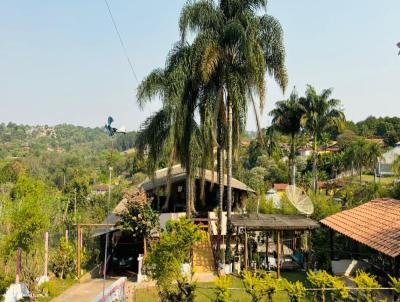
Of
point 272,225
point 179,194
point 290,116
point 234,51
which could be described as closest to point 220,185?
point 272,225

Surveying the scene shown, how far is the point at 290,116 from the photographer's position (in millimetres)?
40312

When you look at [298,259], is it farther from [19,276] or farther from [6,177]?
[6,177]

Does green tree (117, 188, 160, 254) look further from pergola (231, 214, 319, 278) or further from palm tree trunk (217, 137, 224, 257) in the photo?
pergola (231, 214, 319, 278)

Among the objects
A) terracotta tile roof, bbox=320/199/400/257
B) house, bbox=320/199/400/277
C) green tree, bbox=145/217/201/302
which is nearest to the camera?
green tree, bbox=145/217/201/302

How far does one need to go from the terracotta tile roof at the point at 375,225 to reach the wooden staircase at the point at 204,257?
5477mm

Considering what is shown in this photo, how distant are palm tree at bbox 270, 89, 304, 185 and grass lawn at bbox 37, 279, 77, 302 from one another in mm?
25194

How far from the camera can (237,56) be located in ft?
70.5

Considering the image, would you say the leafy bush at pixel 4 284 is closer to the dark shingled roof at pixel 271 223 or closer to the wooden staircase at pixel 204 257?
the wooden staircase at pixel 204 257

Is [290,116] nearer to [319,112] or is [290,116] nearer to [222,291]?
[319,112]

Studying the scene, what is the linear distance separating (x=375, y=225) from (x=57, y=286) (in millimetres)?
12620

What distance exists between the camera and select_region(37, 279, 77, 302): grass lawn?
1607 cm

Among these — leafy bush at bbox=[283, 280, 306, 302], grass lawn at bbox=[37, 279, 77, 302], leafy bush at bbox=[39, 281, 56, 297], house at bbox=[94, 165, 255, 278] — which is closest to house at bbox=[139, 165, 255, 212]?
house at bbox=[94, 165, 255, 278]

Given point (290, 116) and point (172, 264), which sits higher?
point (290, 116)

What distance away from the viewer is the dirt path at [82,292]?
16203 mm
